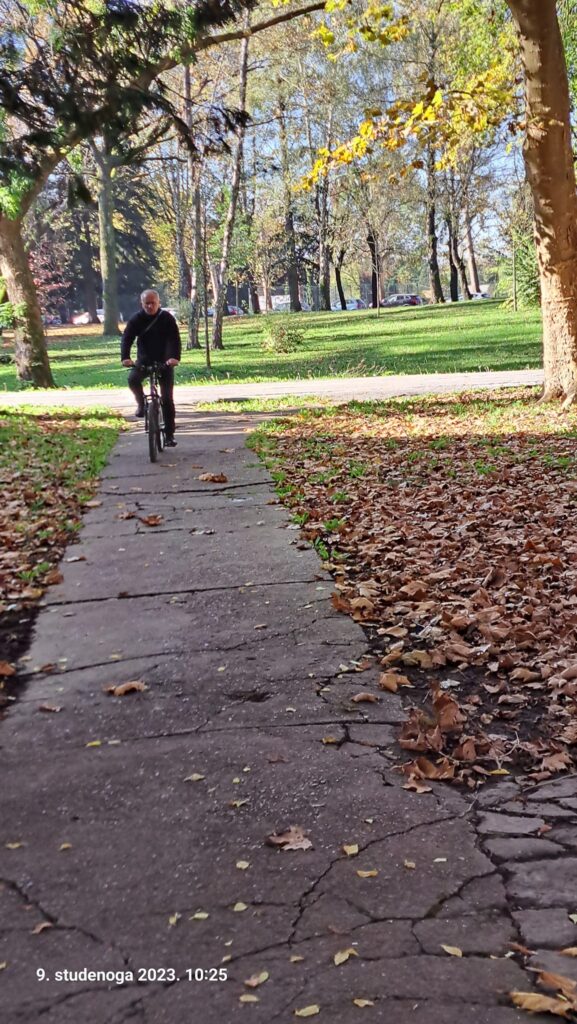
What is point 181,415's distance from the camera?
1636 cm

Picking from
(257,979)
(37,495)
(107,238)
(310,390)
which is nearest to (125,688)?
(257,979)

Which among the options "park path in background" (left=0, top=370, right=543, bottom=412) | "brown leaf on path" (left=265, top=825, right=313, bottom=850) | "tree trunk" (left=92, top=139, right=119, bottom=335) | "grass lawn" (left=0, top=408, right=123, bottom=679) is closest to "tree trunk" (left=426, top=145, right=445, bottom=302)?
"tree trunk" (left=92, top=139, right=119, bottom=335)

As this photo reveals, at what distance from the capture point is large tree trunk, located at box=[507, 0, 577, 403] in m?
12.3

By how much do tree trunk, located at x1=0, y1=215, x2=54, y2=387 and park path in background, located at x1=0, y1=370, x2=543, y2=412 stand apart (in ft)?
1.86

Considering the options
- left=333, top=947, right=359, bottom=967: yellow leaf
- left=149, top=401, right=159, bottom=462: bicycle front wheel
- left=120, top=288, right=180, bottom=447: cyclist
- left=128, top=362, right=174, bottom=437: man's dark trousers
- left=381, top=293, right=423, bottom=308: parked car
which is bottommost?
left=333, top=947, right=359, bottom=967: yellow leaf

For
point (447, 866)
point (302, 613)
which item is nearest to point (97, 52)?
point (302, 613)

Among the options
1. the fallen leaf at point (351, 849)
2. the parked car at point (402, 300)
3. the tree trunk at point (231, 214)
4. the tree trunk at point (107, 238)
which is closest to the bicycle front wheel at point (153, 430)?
the fallen leaf at point (351, 849)

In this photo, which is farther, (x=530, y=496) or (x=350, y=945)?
(x=530, y=496)

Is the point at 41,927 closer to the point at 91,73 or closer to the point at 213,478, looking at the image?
the point at 91,73

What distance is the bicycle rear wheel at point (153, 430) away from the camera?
11.0m

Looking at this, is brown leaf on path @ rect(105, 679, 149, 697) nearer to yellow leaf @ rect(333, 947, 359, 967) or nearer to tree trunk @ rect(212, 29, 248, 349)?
yellow leaf @ rect(333, 947, 359, 967)

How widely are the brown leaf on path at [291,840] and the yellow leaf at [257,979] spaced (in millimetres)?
693

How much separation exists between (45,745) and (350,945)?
1997 mm

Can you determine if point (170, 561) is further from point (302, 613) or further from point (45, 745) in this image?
point (45, 745)
